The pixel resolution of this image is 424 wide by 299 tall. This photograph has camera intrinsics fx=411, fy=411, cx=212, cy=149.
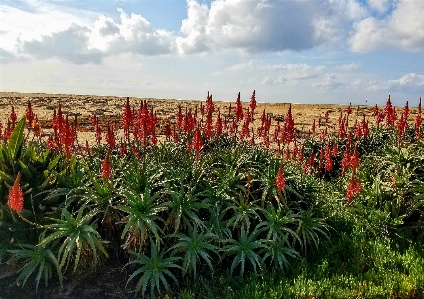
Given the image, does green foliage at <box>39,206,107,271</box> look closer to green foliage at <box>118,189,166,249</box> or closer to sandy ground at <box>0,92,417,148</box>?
green foliage at <box>118,189,166,249</box>

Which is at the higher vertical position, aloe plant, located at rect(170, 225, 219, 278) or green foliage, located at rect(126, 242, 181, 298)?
aloe plant, located at rect(170, 225, 219, 278)

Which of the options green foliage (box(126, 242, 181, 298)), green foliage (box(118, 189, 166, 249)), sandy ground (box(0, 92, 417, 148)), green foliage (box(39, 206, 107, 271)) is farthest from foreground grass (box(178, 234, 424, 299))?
sandy ground (box(0, 92, 417, 148))

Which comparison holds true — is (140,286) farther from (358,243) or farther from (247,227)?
(358,243)

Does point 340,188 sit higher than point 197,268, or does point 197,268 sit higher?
point 340,188

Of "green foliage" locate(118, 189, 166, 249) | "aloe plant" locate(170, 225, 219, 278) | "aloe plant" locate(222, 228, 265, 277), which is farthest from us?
"aloe plant" locate(222, 228, 265, 277)

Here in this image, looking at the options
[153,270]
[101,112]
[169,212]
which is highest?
[101,112]

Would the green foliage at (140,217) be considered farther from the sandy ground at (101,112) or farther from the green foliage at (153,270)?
the sandy ground at (101,112)

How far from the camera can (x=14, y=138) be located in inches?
267

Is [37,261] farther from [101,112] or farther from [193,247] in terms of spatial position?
[101,112]

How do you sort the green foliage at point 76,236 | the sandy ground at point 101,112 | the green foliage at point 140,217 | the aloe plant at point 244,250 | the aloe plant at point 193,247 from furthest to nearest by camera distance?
the sandy ground at point 101,112, the aloe plant at point 244,250, the aloe plant at point 193,247, the green foliage at point 140,217, the green foliage at point 76,236

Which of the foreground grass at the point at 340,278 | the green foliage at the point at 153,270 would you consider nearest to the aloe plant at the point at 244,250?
the foreground grass at the point at 340,278

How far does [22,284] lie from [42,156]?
2.27 m

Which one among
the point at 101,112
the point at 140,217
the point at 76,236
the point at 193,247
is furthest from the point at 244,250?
the point at 101,112

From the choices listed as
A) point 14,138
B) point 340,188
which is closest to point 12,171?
point 14,138
